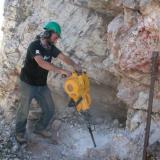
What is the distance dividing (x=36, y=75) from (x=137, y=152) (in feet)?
5.93

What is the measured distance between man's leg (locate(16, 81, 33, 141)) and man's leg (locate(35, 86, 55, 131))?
→ 0.16 metres

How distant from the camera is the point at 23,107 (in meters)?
6.39

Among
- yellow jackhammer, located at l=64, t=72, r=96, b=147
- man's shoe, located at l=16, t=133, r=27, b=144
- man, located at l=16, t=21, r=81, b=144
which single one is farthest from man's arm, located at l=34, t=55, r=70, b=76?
man's shoe, located at l=16, t=133, r=27, b=144

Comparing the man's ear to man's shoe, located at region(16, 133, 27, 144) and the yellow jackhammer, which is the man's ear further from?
man's shoe, located at region(16, 133, 27, 144)

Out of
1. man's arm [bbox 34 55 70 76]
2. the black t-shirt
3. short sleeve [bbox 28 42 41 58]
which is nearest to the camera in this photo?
man's arm [bbox 34 55 70 76]

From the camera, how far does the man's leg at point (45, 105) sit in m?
6.45

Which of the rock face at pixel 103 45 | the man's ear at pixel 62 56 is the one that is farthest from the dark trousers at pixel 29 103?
the rock face at pixel 103 45

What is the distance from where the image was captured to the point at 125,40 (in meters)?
5.84

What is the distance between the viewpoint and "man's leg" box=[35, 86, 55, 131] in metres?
6.45

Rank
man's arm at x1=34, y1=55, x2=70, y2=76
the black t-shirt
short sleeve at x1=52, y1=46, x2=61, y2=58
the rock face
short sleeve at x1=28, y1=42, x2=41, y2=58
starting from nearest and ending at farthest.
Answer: the rock face
man's arm at x1=34, y1=55, x2=70, y2=76
short sleeve at x1=28, y1=42, x2=41, y2=58
the black t-shirt
short sleeve at x1=52, y1=46, x2=61, y2=58

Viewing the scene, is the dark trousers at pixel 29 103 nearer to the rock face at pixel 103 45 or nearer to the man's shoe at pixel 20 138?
the man's shoe at pixel 20 138

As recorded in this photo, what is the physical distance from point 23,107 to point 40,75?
55cm

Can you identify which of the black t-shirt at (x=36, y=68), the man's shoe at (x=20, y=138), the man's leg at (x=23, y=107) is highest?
the black t-shirt at (x=36, y=68)

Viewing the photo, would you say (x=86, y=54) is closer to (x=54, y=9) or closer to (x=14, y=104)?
(x=54, y=9)
